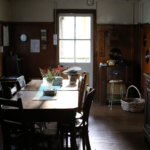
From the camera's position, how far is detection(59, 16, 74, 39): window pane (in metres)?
6.36

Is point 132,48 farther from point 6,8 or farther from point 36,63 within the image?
point 6,8

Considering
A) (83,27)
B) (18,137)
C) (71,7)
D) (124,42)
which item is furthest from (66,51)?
(18,137)

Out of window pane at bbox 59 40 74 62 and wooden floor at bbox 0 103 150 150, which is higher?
window pane at bbox 59 40 74 62

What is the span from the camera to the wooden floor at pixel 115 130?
364 centimetres

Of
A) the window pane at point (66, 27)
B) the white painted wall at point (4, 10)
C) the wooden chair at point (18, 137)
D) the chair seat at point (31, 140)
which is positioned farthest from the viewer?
the window pane at point (66, 27)

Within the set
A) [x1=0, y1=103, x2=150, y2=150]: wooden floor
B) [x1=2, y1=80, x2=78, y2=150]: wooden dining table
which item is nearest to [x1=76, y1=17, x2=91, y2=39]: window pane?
[x1=0, y1=103, x2=150, y2=150]: wooden floor

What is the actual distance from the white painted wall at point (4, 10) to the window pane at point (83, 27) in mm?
1830

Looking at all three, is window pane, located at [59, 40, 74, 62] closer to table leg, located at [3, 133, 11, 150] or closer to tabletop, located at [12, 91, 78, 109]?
tabletop, located at [12, 91, 78, 109]

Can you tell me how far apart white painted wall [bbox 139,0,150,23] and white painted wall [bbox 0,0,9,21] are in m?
3.46

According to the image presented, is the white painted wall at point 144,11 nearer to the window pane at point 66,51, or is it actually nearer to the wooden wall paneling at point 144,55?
the wooden wall paneling at point 144,55

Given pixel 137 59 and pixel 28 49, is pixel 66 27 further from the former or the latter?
pixel 137 59

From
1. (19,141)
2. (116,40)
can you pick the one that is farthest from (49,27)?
(19,141)

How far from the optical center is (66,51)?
21.1 ft

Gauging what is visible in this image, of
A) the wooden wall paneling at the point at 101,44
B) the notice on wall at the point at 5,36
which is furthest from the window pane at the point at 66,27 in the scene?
the notice on wall at the point at 5,36
